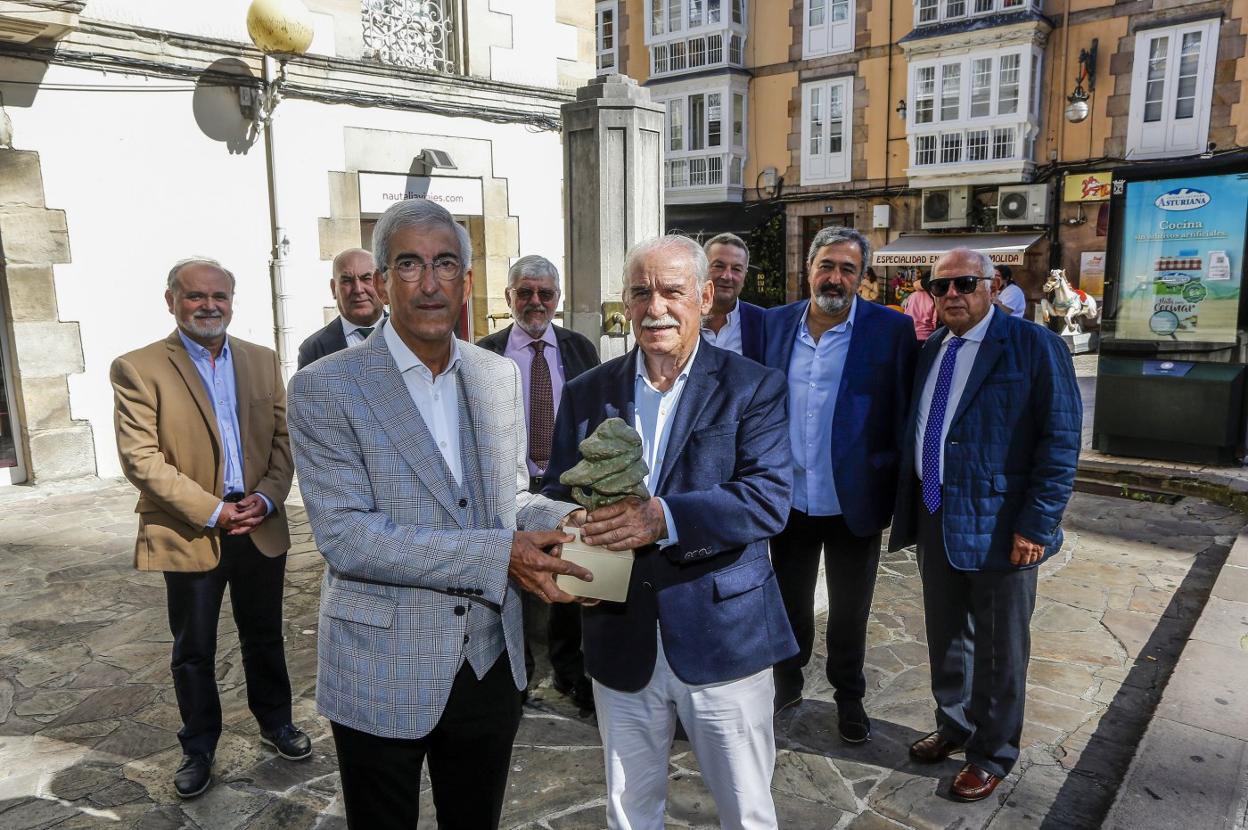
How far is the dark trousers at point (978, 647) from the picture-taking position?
3.09 meters

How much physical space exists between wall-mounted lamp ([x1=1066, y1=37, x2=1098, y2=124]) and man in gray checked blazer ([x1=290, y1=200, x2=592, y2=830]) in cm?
2002

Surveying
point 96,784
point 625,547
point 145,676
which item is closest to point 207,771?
point 96,784

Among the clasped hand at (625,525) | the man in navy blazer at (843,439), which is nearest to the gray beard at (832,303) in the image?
the man in navy blazer at (843,439)

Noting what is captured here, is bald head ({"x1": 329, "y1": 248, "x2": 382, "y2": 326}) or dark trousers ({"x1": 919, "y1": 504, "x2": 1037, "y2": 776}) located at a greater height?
bald head ({"x1": 329, "y1": 248, "x2": 382, "y2": 326})

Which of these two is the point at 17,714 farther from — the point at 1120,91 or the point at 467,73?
the point at 1120,91

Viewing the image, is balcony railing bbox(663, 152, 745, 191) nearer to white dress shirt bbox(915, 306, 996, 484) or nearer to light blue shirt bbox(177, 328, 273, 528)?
white dress shirt bbox(915, 306, 996, 484)

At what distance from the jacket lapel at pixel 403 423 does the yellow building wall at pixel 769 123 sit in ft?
75.2

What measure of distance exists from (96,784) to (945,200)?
69.0 feet

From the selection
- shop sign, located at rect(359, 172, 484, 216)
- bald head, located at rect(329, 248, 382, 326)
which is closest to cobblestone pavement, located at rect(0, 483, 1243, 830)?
bald head, located at rect(329, 248, 382, 326)

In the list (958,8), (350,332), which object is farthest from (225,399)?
(958,8)

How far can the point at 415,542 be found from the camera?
6.17 ft

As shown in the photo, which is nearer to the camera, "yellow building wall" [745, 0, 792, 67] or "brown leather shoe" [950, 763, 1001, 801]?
"brown leather shoe" [950, 763, 1001, 801]

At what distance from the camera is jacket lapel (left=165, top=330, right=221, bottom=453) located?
3.14 meters

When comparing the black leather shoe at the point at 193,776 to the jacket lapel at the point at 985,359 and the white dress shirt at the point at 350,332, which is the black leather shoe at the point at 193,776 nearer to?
the white dress shirt at the point at 350,332
